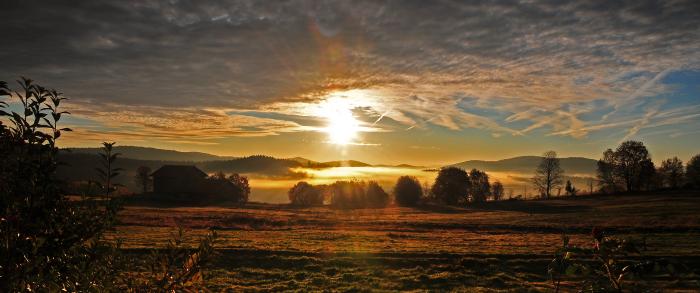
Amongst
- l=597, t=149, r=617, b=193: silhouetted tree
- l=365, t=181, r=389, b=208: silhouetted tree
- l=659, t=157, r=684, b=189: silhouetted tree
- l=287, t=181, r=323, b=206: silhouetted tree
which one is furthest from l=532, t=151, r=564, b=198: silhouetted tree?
l=287, t=181, r=323, b=206: silhouetted tree

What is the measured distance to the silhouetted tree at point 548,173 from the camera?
12812cm

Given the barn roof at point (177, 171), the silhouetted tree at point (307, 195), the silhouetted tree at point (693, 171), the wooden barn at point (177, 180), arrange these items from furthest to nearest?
the silhouetted tree at point (307, 195)
the barn roof at point (177, 171)
the wooden barn at point (177, 180)
the silhouetted tree at point (693, 171)

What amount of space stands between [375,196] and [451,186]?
29.2 m

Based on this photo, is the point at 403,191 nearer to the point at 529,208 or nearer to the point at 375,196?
the point at 375,196

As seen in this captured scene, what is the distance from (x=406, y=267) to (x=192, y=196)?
342 feet

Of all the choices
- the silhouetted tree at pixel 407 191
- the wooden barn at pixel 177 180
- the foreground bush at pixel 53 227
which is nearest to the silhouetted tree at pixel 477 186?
the silhouetted tree at pixel 407 191

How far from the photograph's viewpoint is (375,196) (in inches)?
5851

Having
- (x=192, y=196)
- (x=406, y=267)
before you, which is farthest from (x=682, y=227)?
(x=192, y=196)

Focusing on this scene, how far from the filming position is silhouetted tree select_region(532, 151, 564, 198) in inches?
5044

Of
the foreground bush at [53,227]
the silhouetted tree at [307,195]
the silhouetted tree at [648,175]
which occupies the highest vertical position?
the silhouetted tree at [648,175]

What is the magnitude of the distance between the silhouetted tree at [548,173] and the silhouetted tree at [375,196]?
47.1m

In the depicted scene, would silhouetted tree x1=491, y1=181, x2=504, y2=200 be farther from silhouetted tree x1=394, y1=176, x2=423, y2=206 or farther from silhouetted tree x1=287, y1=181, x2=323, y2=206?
silhouetted tree x1=287, y1=181, x2=323, y2=206

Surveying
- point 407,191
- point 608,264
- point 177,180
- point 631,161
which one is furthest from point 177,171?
point 608,264

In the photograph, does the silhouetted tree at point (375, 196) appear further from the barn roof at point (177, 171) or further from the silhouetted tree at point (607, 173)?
the silhouetted tree at point (607, 173)
